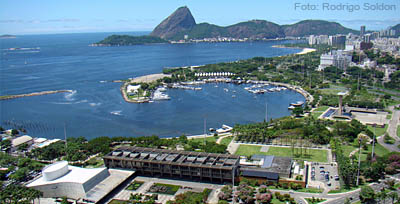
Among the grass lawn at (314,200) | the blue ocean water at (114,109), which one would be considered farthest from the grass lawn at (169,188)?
the blue ocean water at (114,109)

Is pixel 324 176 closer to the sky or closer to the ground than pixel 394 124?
closer to the ground

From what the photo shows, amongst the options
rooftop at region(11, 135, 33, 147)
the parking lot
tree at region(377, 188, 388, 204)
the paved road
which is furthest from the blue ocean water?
tree at region(377, 188, 388, 204)

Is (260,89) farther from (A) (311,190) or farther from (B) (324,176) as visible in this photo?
(A) (311,190)

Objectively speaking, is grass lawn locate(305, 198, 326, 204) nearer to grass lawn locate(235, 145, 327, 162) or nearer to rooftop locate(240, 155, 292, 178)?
rooftop locate(240, 155, 292, 178)

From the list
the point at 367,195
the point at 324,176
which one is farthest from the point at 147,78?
the point at 367,195

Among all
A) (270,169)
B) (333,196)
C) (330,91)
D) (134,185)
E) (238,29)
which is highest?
(238,29)

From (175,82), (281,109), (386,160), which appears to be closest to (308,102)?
(281,109)
